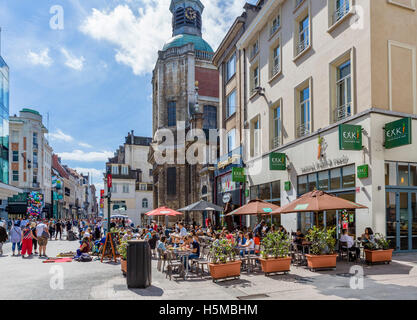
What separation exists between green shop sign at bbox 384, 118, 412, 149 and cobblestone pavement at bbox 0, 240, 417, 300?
397 centimetres

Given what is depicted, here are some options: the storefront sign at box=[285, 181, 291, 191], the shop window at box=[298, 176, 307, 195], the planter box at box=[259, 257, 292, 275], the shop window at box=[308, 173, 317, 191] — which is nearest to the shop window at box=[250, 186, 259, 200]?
the storefront sign at box=[285, 181, 291, 191]

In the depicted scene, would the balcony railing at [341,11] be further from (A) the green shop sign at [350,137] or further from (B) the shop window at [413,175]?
(B) the shop window at [413,175]

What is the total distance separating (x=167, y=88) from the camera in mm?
54625

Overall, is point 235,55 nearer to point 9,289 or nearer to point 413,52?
point 413,52

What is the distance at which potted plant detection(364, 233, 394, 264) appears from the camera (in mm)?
11078

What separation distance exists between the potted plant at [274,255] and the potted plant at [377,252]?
9.62 feet

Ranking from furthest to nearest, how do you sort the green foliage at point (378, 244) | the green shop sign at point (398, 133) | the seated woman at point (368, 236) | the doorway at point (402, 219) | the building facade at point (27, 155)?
the building facade at point (27, 155) → the doorway at point (402, 219) → the green shop sign at point (398, 133) → the seated woman at point (368, 236) → the green foliage at point (378, 244)

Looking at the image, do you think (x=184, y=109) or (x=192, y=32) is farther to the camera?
(x=192, y=32)

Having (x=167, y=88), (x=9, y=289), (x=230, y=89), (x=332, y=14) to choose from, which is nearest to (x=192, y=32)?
(x=167, y=88)

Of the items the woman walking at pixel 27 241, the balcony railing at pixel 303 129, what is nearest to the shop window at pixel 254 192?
the balcony railing at pixel 303 129

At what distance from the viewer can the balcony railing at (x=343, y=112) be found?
47.4 ft

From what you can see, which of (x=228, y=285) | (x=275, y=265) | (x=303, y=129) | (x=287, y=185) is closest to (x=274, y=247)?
(x=275, y=265)
